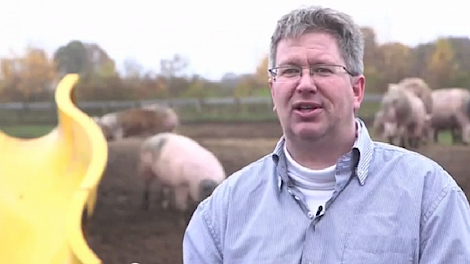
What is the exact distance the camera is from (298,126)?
77 cm

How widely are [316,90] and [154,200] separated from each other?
155cm

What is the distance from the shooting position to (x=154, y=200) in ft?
7.31

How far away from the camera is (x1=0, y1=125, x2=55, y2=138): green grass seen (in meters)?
2.26

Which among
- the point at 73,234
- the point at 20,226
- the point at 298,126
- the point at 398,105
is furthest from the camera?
the point at 398,105

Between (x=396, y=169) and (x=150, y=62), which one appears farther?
(x=150, y=62)

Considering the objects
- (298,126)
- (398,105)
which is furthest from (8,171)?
(298,126)

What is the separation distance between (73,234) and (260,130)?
840 millimetres

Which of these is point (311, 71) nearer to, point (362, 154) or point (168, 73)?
point (362, 154)

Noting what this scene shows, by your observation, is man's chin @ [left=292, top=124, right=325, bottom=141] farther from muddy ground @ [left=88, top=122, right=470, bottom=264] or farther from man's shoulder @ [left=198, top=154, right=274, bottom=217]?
muddy ground @ [left=88, top=122, right=470, bottom=264]

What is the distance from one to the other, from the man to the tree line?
4.68 ft

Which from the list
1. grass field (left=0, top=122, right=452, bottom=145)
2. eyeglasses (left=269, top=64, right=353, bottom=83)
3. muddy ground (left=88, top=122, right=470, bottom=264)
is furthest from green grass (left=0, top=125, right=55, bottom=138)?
eyeglasses (left=269, top=64, right=353, bottom=83)

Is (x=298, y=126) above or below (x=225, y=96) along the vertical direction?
above

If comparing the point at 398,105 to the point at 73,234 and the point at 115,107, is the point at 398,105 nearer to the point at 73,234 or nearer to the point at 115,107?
the point at 115,107

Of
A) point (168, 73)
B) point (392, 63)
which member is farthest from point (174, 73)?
point (392, 63)
